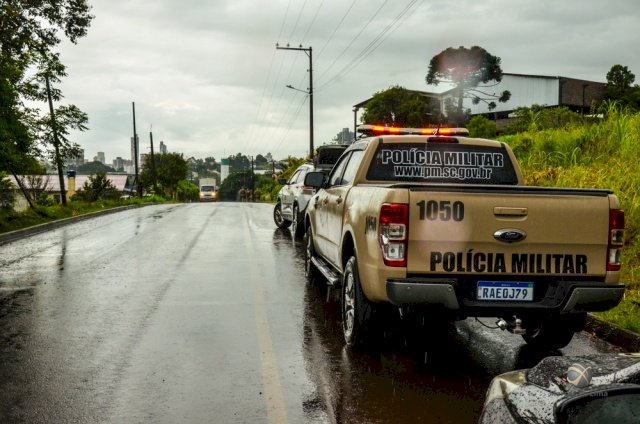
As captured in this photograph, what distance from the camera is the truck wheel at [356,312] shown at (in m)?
5.84

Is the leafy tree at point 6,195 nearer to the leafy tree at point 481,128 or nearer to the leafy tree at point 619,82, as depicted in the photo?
the leafy tree at point 481,128

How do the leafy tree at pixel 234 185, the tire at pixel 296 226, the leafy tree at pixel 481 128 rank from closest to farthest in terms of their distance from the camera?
the tire at pixel 296 226
the leafy tree at pixel 481 128
the leafy tree at pixel 234 185

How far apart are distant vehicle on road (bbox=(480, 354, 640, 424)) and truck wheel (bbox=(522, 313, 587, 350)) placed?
131 inches

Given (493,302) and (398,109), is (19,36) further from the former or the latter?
(398,109)

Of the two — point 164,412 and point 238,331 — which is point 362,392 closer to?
point 164,412

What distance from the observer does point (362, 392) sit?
4.97 meters

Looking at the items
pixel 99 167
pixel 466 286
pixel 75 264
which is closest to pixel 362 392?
pixel 466 286

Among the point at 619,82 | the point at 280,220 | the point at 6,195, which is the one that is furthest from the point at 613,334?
the point at 619,82

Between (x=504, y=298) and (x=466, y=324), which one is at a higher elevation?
(x=504, y=298)

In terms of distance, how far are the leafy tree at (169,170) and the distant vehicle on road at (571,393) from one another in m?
98.6

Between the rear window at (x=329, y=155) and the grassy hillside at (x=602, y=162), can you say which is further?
the rear window at (x=329, y=155)

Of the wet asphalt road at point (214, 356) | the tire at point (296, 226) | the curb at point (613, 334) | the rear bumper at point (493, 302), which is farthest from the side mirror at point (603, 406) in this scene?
the tire at point (296, 226)

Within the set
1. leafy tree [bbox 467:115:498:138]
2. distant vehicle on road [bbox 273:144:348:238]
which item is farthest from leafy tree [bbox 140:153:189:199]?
distant vehicle on road [bbox 273:144:348:238]

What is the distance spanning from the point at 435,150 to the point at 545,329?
210 centimetres
